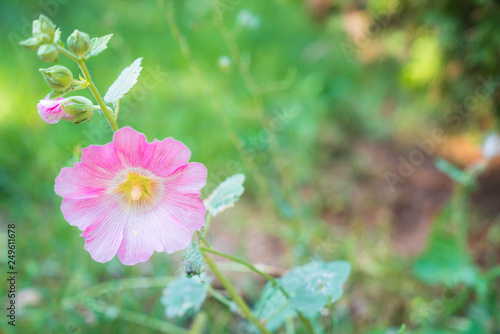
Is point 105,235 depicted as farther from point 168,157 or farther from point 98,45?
point 98,45

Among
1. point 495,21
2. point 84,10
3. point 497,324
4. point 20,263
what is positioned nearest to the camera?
point 497,324

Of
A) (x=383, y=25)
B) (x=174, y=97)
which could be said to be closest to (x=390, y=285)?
(x=383, y=25)

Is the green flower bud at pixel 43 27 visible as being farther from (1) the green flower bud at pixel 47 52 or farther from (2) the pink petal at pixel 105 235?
(2) the pink petal at pixel 105 235

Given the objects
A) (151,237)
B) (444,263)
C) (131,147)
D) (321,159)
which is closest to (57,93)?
(131,147)

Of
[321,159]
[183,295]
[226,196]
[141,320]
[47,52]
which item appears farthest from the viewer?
[321,159]

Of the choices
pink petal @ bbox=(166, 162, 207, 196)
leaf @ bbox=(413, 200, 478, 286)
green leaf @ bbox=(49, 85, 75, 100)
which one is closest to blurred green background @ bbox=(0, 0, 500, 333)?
leaf @ bbox=(413, 200, 478, 286)

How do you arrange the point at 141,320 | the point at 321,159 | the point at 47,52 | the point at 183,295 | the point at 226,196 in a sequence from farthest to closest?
the point at 321,159, the point at 141,320, the point at 183,295, the point at 226,196, the point at 47,52

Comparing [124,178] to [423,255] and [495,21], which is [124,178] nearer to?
[423,255]

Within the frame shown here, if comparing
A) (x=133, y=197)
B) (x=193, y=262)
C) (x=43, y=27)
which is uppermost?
(x=43, y=27)
